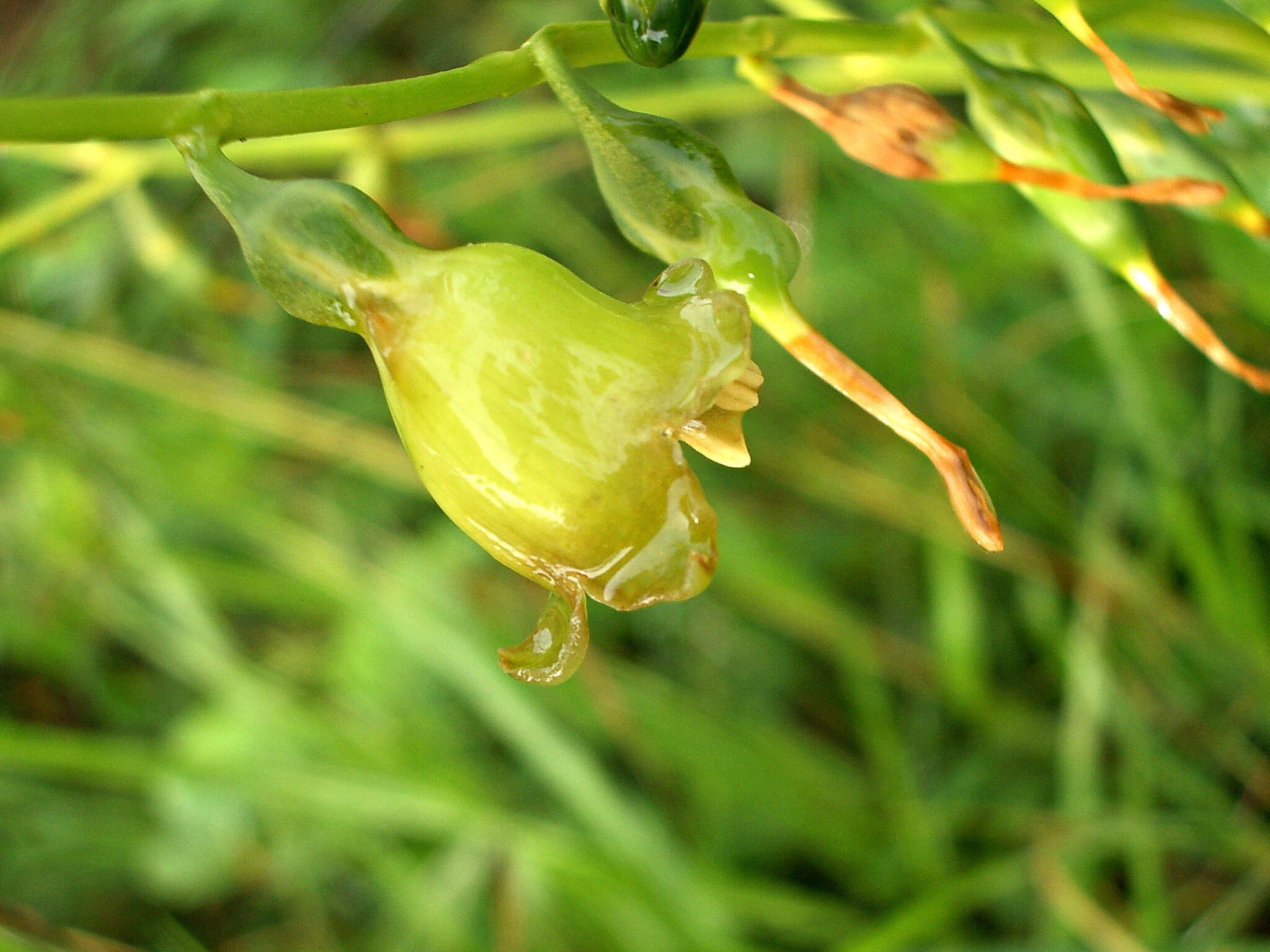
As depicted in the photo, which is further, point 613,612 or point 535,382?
point 613,612

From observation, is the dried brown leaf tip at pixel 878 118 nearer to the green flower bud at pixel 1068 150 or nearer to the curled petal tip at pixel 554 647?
the green flower bud at pixel 1068 150

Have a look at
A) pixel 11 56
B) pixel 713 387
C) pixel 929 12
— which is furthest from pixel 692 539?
pixel 11 56

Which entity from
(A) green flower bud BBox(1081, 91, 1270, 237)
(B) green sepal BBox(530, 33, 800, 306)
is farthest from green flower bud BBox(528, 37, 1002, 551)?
(A) green flower bud BBox(1081, 91, 1270, 237)

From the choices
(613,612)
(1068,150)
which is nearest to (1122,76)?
(1068,150)

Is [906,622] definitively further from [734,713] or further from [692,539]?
[692,539]

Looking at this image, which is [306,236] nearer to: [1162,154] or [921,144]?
[921,144]
